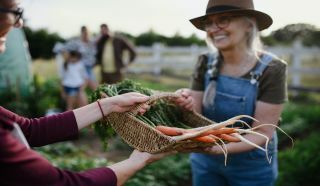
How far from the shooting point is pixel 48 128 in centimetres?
229

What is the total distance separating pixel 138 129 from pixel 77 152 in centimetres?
430

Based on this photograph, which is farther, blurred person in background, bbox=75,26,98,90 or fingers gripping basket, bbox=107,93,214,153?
blurred person in background, bbox=75,26,98,90

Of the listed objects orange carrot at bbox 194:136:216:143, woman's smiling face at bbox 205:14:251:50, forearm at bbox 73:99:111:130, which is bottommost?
orange carrot at bbox 194:136:216:143

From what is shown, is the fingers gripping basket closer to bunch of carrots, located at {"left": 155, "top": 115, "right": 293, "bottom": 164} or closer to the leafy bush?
bunch of carrots, located at {"left": 155, "top": 115, "right": 293, "bottom": 164}

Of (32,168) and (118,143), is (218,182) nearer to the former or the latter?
(32,168)

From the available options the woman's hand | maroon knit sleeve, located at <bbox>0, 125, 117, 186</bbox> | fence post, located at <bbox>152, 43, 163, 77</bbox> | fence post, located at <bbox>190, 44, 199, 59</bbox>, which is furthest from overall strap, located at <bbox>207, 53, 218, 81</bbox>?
fence post, located at <bbox>190, 44, 199, 59</bbox>

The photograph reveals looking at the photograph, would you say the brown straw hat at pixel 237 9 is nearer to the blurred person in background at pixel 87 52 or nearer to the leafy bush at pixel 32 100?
the blurred person in background at pixel 87 52

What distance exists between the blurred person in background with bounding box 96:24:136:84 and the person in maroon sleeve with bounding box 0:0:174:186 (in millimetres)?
6204

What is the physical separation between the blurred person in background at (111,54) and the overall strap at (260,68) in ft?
19.6

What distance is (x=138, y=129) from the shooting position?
2244 mm

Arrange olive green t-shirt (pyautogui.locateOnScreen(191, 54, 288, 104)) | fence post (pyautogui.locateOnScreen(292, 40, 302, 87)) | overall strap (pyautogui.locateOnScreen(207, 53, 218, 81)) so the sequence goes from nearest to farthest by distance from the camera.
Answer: olive green t-shirt (pyautogui.locateOnScreen(191, 54, 288, 104)), overall strap (pyautogui.locateOnScreen(207, 53, 218, 81)), fence post (pyautogui.locateOnScreen(292, 40, 302, 87))

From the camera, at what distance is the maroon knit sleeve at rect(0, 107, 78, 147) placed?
226 cm

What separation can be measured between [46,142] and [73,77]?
5.75 metres

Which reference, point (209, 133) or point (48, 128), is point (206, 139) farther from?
point (48, 128)
